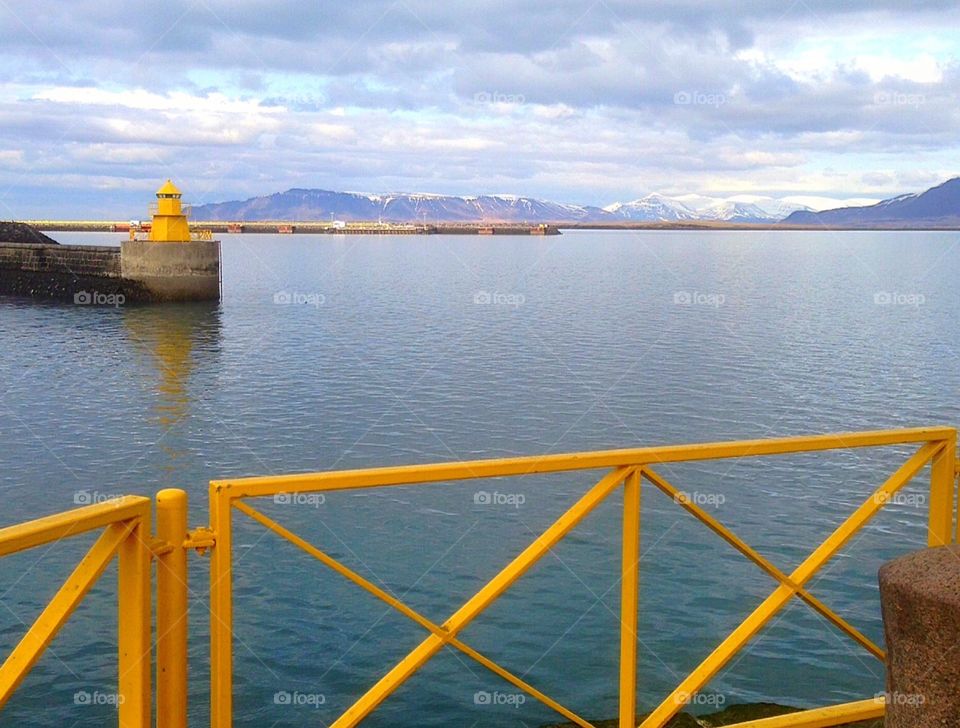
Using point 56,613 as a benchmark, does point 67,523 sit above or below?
above

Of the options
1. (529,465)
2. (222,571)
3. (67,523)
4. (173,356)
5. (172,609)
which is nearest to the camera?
(67,523)

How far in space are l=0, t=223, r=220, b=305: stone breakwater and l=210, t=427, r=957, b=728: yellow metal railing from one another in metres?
51.0

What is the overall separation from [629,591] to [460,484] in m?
12.0

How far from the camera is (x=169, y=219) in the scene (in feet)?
172

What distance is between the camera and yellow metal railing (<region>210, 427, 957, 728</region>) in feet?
A: 15.0

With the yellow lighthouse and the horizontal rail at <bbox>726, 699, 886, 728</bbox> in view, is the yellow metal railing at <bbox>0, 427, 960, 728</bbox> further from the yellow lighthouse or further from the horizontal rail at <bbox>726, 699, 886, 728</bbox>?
the yellow lighthouse

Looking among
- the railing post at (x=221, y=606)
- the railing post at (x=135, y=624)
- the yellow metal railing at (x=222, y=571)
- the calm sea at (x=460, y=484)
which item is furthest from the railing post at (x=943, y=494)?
the railing post at (x=135, y=624)

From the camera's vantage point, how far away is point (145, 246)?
53719 mm

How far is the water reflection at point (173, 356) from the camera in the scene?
848 inches

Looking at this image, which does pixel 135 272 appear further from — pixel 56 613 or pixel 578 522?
pixel 56 613

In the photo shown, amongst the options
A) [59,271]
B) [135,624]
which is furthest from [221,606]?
[59,271]

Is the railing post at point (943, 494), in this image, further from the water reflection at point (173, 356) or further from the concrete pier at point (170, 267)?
the concrete pier at point (170, 267)

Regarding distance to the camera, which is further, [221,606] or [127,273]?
[127,273]

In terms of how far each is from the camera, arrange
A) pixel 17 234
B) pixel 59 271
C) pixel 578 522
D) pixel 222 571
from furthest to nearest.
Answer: pixel 17 234, pixel 59 271, pixel 578 522, pixel 222 571
